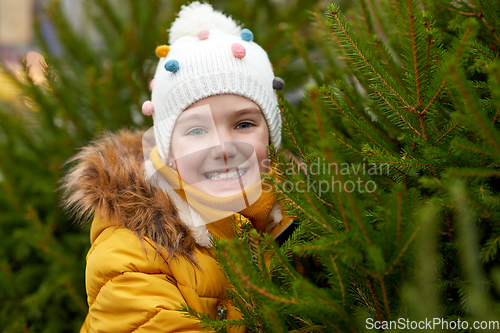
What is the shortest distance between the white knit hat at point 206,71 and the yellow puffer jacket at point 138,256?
9.6 inches

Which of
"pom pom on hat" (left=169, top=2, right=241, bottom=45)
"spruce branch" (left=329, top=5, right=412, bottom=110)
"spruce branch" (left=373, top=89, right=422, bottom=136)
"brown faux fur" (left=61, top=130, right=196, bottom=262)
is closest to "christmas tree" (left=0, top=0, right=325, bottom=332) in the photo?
"brown faux fur" (left=61, top=130, right=196, bottom=262)

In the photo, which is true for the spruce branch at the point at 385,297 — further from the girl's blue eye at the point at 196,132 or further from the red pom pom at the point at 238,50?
the red pom pom at the point at 238,50

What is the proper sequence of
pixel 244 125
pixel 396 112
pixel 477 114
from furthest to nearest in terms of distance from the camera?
pixel 244 125 < pixel 396 112 < pixel 477 114

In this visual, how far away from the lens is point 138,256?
1140mm

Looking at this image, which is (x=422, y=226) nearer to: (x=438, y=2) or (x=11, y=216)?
(x=438, y=2)

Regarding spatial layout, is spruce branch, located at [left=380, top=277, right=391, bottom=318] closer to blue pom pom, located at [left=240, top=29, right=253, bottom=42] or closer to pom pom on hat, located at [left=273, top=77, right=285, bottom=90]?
pom pom on hat, located at [left=273, top=77, right=285, bottom=90]

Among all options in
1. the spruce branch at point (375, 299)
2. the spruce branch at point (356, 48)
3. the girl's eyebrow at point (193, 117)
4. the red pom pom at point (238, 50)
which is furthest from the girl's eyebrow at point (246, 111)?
the spruce branch at point (375, 299)

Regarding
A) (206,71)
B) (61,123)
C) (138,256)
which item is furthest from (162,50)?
(61,123)

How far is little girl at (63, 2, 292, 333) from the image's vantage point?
1136 mm

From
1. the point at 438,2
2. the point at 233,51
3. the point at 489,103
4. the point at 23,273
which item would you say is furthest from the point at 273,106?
the point at 23,273

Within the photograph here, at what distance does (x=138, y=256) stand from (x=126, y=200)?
23 cm

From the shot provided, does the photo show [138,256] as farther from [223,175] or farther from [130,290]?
[223,175]

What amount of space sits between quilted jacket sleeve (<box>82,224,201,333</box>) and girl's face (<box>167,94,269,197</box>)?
326mm

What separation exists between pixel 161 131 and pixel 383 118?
871 mm
